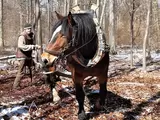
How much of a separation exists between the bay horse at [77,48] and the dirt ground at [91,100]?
2.40 feet

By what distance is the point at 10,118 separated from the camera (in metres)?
6.07

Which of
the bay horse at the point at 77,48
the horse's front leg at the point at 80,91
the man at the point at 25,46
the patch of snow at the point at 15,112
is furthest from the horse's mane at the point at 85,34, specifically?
the man at the point at 25,46

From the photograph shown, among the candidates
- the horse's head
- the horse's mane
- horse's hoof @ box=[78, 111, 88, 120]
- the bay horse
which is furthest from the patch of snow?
the horse's mane

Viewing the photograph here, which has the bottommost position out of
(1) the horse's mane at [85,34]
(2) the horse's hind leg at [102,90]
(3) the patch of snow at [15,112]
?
(3) the patch of snow at [15,112]

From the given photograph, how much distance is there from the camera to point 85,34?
5.41m

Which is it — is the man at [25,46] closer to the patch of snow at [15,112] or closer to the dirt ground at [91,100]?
the dirt ground at [91,100]

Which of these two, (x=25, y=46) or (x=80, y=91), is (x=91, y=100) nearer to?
(x=80, y=91)

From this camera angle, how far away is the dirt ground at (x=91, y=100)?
6.17 metres

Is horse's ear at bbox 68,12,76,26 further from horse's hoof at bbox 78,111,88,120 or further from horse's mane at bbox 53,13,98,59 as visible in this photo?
horse's hoof at bbox 78,111,88,120

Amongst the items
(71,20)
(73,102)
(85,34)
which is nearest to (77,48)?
(85,34)

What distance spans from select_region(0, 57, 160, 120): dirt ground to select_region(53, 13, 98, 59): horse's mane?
147 cm

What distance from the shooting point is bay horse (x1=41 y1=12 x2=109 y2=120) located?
16.8 feet

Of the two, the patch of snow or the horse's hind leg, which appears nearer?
the horse's hind leg

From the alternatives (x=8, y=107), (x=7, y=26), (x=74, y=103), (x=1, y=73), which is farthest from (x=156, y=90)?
(x=7, y=26)
